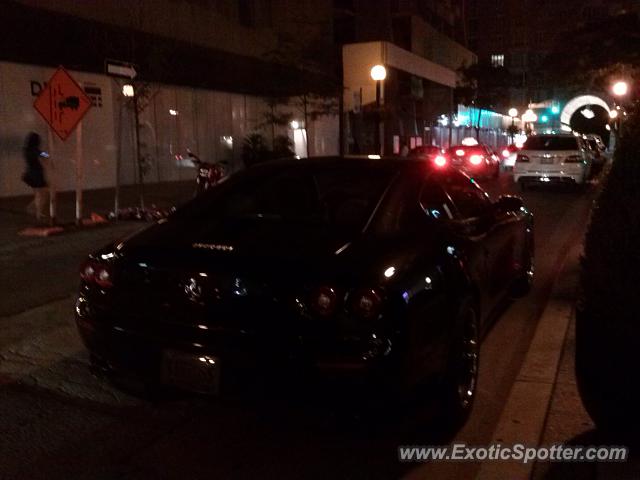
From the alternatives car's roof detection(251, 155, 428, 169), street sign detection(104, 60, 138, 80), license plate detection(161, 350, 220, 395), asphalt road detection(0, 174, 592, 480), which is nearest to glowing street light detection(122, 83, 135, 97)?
street sign detection(104, 60, 138, 80)

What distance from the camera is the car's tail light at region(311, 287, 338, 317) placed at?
3385mm

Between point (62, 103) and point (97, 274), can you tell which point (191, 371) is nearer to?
point (97, 274)

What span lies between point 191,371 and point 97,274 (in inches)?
33.8

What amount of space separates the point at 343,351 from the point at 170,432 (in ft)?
4.80

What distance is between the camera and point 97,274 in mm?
3951

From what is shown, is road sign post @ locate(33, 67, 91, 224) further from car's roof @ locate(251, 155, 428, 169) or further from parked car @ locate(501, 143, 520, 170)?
parked car @ locate(501, 143, 520, 170)

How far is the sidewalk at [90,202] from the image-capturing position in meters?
13.0

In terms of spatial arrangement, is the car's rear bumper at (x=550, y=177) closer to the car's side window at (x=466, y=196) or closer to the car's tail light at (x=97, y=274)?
the car's side window at (x=466, y=196)

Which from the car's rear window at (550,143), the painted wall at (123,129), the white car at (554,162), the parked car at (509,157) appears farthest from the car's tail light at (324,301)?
the parked car at (509,157)

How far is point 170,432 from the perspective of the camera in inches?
166

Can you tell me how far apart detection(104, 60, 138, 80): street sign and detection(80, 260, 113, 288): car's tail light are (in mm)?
8689

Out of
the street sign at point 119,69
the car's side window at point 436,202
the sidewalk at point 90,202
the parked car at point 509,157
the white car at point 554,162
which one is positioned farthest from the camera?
the parked car at point 509,157

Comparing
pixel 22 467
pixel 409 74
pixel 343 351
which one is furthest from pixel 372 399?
pixel 409 74

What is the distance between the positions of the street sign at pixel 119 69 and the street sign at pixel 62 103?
0.72m
